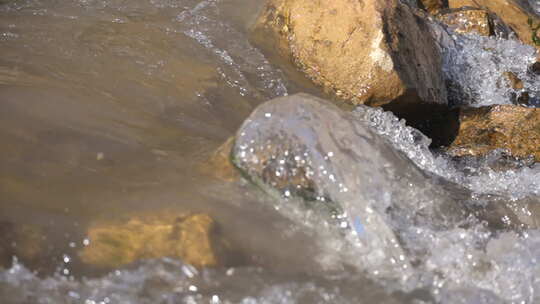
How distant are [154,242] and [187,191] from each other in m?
0.40

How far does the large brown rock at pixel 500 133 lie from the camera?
174 inches

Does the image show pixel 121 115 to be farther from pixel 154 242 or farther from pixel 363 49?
pixel 363 49

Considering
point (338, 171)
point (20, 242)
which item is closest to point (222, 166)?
point (338, 171)

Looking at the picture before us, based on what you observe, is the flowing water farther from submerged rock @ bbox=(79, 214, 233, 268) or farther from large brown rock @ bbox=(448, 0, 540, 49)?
large brown rock @ bbox=(448, 0, 540, 49)

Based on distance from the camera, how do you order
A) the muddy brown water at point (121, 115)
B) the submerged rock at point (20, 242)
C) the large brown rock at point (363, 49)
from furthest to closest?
the large brown rock at point (363, 49), the muddy brown water at point (121, 115), the submerged rock at point (20, 242)

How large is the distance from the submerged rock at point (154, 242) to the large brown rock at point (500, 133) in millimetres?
2224

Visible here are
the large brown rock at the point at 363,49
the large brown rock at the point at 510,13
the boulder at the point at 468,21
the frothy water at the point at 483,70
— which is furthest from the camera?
the large brown rock at the point at 510,13

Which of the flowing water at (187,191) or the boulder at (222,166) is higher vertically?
the boulder at (222,166)

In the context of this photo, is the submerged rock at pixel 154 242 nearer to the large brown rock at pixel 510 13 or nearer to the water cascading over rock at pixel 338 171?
the water cascading over rock at pixel 338 171

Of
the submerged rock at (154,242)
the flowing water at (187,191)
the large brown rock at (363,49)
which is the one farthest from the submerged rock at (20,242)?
the large brown rock at (363,49)

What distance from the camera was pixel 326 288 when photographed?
8.59ft

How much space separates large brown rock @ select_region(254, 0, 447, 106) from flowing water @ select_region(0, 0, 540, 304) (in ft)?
0.50

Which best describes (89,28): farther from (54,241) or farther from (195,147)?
(54,241)

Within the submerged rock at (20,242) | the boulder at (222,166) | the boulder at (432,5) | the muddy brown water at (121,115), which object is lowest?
the submerged rock at (20,242)
